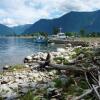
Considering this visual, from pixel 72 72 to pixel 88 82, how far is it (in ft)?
10.9

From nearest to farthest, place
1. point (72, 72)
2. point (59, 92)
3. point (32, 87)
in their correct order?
point (59, 92), point (32, 87), point (72, 72)

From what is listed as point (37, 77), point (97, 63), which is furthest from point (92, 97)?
point (37, 77)

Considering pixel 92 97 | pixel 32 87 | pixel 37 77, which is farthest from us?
pixel 37 77

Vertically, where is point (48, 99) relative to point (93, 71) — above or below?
below

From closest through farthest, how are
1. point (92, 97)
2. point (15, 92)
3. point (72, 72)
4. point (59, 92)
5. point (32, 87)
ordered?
point (92, 97) < point (59, 92) < point (15, 92) < point (32, 87) < point (72, 72)

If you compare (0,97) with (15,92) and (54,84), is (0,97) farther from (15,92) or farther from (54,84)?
(54,84)

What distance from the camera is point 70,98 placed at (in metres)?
12.8

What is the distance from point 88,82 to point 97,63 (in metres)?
4.21

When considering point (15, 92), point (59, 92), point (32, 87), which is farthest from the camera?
point (32, 87)

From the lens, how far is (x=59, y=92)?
13.9 m

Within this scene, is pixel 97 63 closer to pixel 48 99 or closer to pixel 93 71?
pixel 93 71

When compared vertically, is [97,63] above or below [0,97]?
above

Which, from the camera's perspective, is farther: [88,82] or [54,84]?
[54,84]

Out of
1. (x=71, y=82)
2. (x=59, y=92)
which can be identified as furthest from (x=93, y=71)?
(x=59, y=92)
